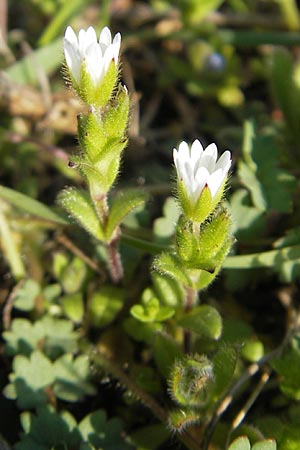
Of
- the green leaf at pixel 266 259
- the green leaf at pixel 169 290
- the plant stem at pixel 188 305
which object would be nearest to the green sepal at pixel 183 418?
the plant stem at pixel 188 305

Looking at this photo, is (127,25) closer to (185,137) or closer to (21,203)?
(185,137)

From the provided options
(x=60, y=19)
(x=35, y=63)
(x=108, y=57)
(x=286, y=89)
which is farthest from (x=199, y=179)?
(x=60, y=19)

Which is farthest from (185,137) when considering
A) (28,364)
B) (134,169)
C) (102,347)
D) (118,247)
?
(28,364)

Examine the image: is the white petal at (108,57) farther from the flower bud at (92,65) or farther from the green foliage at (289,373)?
the green foliage at (289,373)

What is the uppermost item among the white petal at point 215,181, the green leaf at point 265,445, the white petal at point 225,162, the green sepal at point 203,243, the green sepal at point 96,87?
the green sepal at point 96,87

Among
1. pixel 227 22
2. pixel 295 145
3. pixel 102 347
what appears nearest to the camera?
pixel 102 347

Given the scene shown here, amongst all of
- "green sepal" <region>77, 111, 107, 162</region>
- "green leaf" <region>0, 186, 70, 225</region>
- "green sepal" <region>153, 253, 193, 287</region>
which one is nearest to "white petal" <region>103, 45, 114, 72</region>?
"green sepal" <region>77, 111, 107, 162</region>

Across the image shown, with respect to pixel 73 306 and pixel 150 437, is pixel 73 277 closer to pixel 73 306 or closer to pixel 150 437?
pixel 73 306
